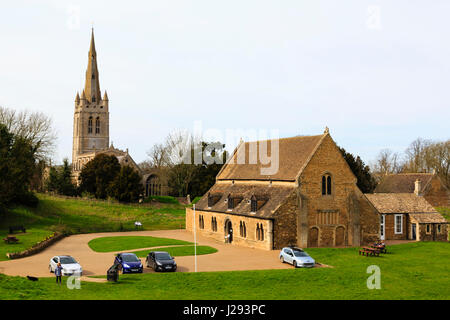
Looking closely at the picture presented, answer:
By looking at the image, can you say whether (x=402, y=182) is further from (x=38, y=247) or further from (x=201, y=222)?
(x=38, y=247)

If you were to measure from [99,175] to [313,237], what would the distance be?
2120 inches

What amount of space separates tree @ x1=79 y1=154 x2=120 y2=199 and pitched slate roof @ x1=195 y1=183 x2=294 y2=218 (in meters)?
33.9

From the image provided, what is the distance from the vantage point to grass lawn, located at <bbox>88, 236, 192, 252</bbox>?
45.9m

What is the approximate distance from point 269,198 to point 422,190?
35895 millimetres

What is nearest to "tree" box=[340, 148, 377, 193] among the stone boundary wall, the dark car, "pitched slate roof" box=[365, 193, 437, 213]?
"pitched slate roof" box=[365, 193, 437, 213]

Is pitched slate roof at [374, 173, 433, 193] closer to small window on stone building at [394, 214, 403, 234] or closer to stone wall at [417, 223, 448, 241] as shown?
Result: stone wall at [417, 223, 448, 241]

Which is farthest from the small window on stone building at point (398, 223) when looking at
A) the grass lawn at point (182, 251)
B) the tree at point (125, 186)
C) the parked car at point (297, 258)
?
the tree at point (125, 186)

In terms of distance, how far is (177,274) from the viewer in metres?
31.7

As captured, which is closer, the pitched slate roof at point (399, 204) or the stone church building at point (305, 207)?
the stone church building at point (305, 207)

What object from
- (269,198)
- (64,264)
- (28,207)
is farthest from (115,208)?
(64,264)

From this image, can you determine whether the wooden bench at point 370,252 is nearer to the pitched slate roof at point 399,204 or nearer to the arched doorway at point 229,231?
the pitched slate roof at point 399,204

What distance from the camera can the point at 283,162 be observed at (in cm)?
5103

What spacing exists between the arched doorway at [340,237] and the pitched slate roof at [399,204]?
6.45m

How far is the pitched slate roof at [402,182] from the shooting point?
245ft
